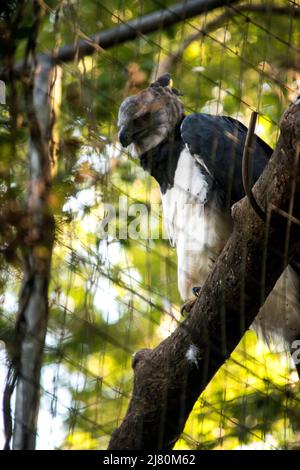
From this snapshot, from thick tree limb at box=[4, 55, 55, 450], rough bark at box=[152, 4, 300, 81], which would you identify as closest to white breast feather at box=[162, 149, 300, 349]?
rough bark at box=[152, 4, 300, 81]

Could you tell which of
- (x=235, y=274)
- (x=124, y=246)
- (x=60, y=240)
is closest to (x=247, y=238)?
(x=235, y=274)

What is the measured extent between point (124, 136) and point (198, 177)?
1.54 feet

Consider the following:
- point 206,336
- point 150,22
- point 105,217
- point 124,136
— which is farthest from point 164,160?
point 206,336

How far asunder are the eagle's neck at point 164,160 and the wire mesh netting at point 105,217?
11cm

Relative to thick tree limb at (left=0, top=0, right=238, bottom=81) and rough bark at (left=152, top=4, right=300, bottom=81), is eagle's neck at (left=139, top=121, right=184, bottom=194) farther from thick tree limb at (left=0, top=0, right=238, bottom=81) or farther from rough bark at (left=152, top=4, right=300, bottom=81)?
thick tree limb at (left=0, top=0, right=238, bottom=81)

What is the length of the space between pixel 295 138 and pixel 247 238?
38cm

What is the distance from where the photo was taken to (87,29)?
362cm

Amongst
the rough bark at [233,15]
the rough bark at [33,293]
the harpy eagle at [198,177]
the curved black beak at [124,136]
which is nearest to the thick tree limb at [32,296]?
the rough bark at [33,293]

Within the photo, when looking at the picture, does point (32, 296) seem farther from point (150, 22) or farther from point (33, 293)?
point (150, 22)

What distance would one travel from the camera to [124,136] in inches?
146

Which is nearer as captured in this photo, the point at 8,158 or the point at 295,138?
the point at 295,138

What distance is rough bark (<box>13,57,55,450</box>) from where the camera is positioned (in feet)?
7.63

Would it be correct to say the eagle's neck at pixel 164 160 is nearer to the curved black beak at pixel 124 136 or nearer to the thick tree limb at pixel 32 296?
the curved black beak at pixel 124 136

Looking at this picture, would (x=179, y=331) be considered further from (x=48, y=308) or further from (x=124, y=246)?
(x=124, y=246)
